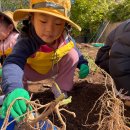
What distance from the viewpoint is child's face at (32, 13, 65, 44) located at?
204 centimetres

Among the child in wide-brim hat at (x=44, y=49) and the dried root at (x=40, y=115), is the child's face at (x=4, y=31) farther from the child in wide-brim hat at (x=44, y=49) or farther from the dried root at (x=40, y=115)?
the dried root at (x=40, y=115)

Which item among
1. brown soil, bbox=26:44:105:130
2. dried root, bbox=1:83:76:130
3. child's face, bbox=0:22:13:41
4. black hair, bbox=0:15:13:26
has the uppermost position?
dried root, bbox=1:83:76:130

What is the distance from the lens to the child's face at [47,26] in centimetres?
204

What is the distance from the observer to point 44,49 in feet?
7.66

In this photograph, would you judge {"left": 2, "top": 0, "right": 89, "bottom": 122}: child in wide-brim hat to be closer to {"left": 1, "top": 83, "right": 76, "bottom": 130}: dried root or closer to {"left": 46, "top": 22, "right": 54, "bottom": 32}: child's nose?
{"left": 46, "top": 22, "right": 54, "bottom": 32}: child's nose

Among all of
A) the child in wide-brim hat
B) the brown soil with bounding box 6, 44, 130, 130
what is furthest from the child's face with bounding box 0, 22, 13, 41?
the child in wide-brim hat

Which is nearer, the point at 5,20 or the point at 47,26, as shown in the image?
the point at 47,26

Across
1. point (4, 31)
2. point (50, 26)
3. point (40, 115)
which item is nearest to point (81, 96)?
point (50, 26)

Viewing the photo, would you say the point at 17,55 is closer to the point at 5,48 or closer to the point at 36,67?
the point at 36,67

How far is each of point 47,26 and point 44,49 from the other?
32cm

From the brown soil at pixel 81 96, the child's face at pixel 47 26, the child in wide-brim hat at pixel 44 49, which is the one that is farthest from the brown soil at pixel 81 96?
the child's face at pixel 47 26

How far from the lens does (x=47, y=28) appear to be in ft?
6.72

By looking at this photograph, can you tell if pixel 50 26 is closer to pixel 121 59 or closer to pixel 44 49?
pixel 44 49

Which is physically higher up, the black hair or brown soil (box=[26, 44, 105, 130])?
the black hair
